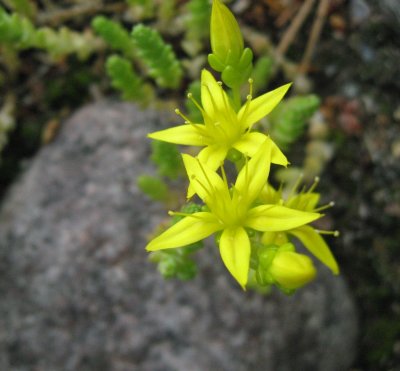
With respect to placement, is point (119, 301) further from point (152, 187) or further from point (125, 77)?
point (125, 77)

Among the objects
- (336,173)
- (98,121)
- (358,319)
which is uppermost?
(98,121)

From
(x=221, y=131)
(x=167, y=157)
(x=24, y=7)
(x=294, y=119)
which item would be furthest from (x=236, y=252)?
(x=24, y=7)

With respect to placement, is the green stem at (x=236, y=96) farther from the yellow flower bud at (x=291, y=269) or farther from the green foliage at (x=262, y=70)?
the green foliage at (x=262, y=70)

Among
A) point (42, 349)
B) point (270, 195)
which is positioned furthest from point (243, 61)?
point (42, 349)

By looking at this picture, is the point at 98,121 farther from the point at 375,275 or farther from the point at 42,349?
the point at 375,275

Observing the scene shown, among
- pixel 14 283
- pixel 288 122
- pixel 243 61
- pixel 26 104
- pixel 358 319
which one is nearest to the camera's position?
pixel 243 61

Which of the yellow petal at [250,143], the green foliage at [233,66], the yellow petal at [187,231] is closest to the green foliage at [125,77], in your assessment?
the green foliage at [233,66]
